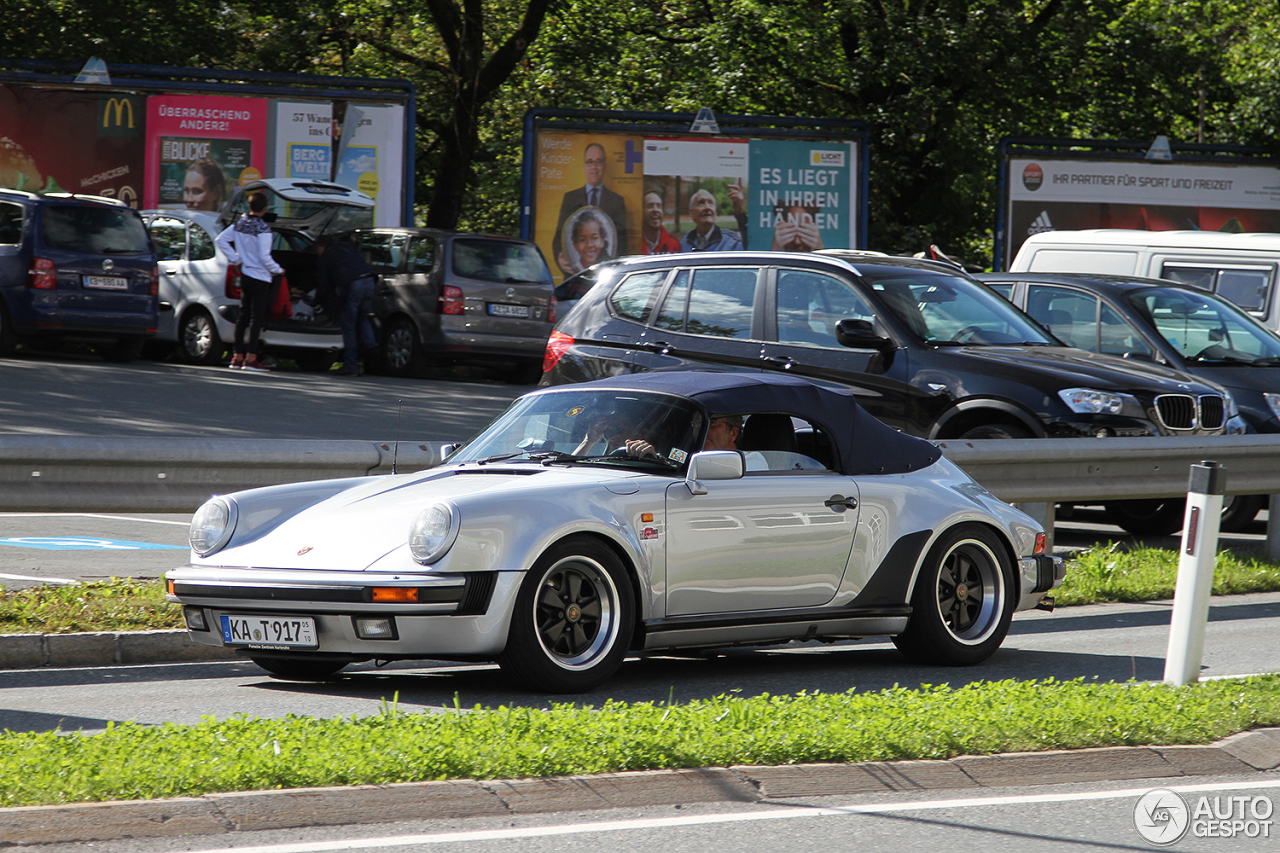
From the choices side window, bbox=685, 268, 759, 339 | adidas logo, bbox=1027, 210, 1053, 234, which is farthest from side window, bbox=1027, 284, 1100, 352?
adidas logo, bbox=1027, 210, 1053, 234

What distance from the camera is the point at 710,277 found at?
1253cm

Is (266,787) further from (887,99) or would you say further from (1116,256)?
(887,99)

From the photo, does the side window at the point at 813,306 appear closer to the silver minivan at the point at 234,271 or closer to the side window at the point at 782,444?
the side window at the point at 782,444

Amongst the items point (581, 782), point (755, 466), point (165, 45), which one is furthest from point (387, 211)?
point (581, 782)

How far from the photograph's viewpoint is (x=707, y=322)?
40.6 feet

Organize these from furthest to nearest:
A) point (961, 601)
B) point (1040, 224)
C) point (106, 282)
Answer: point (1040, 224), point (106, 282), point (961, 601)

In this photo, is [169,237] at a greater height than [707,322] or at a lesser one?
greater

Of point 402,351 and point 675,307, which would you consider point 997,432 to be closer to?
point 675,307

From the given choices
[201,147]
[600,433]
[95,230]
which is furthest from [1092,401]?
[201,147]

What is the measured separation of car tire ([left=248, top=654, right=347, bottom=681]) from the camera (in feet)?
23.6

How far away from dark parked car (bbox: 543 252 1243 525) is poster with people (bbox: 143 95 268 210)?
13.8 m

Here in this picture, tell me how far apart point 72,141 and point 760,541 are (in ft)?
65.8

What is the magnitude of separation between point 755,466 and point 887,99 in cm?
2728
